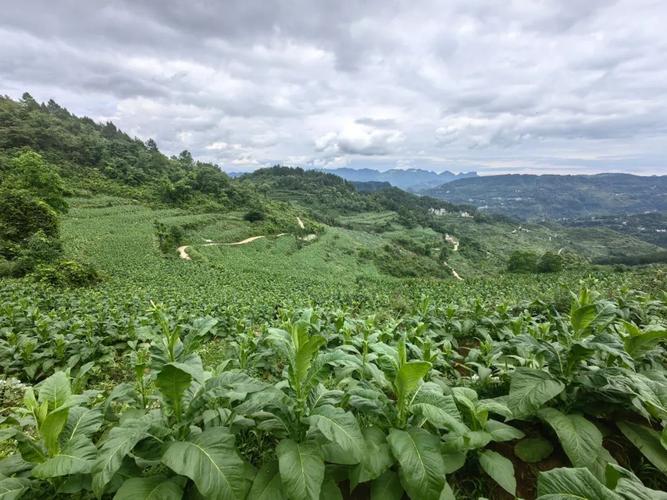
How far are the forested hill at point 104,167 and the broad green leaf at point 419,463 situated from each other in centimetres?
7303

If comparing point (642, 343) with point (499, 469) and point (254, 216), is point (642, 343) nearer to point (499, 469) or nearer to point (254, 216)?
point (499, 469)

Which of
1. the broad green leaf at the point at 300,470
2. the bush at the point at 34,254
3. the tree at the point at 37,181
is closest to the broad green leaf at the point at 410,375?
the broad green leaf at the point at 300,470

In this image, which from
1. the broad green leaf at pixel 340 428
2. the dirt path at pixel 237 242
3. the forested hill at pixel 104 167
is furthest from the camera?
the forested hill at pixel 104 167

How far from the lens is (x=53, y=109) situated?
4555 inches

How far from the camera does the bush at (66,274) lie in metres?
18.7

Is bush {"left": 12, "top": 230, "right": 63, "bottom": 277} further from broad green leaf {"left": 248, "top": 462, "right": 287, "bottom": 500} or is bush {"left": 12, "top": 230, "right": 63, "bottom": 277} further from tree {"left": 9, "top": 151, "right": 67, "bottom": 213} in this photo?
broad green leaf {"left": 248, "top": 462, "right": 287, "bottom": 500}

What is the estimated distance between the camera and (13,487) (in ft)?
6.69

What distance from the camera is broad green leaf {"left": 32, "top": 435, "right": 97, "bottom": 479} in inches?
76.2

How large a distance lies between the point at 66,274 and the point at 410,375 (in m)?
24.5

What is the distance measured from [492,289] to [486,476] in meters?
23.9

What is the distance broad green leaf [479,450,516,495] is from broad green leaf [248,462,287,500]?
4.95 ft

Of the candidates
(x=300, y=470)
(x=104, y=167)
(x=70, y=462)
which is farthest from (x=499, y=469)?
(x=104, y=167)

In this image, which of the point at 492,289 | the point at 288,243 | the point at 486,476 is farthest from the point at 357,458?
the point at 288,243

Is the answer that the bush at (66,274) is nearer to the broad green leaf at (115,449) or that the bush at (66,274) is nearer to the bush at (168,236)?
the bush at (168,236)
